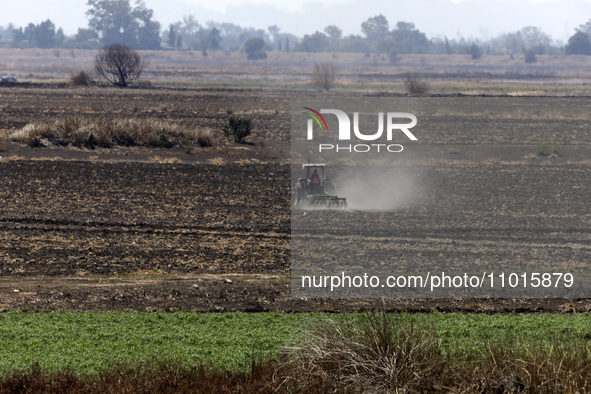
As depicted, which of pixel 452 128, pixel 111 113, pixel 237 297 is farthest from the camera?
pixel 111 113

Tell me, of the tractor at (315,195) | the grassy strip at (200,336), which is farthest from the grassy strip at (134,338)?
the tractor at (315,195)

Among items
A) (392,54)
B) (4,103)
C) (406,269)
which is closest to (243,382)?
(406,269)

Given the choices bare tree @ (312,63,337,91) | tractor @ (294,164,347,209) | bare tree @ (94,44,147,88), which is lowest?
tractor @ (294,164,347,209)

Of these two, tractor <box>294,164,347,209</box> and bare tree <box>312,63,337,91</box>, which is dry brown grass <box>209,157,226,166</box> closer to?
tractor <box>294,164,347,209</box>

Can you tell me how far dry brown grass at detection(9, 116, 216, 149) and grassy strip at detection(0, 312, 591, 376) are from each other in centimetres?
2637

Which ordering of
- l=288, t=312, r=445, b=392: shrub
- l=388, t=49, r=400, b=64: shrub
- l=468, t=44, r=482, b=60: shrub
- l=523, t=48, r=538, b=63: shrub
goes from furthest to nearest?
l=468, t=44, r=482, b=60: shrub, l=388, t=49, r=400, b=64: shrub, l=523, t=48, r=538, b=63: shrub, l=288, t=312, r=445, b=392: shrub

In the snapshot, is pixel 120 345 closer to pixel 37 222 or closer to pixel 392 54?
pixel 37 222

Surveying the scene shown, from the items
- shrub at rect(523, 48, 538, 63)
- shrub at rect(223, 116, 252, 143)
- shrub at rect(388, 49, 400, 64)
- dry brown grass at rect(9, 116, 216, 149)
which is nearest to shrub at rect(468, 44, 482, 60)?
shrub at rect(523, 48, 538, 63)

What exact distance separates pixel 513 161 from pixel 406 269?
23.4 metres

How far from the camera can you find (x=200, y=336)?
12.3 metres

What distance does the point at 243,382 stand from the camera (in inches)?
394

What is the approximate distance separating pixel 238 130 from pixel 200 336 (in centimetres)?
3090

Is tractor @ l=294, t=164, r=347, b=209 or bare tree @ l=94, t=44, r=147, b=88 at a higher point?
bare tree @ l=94, t=44, r=147, b=88

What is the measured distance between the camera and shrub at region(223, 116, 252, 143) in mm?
42562
